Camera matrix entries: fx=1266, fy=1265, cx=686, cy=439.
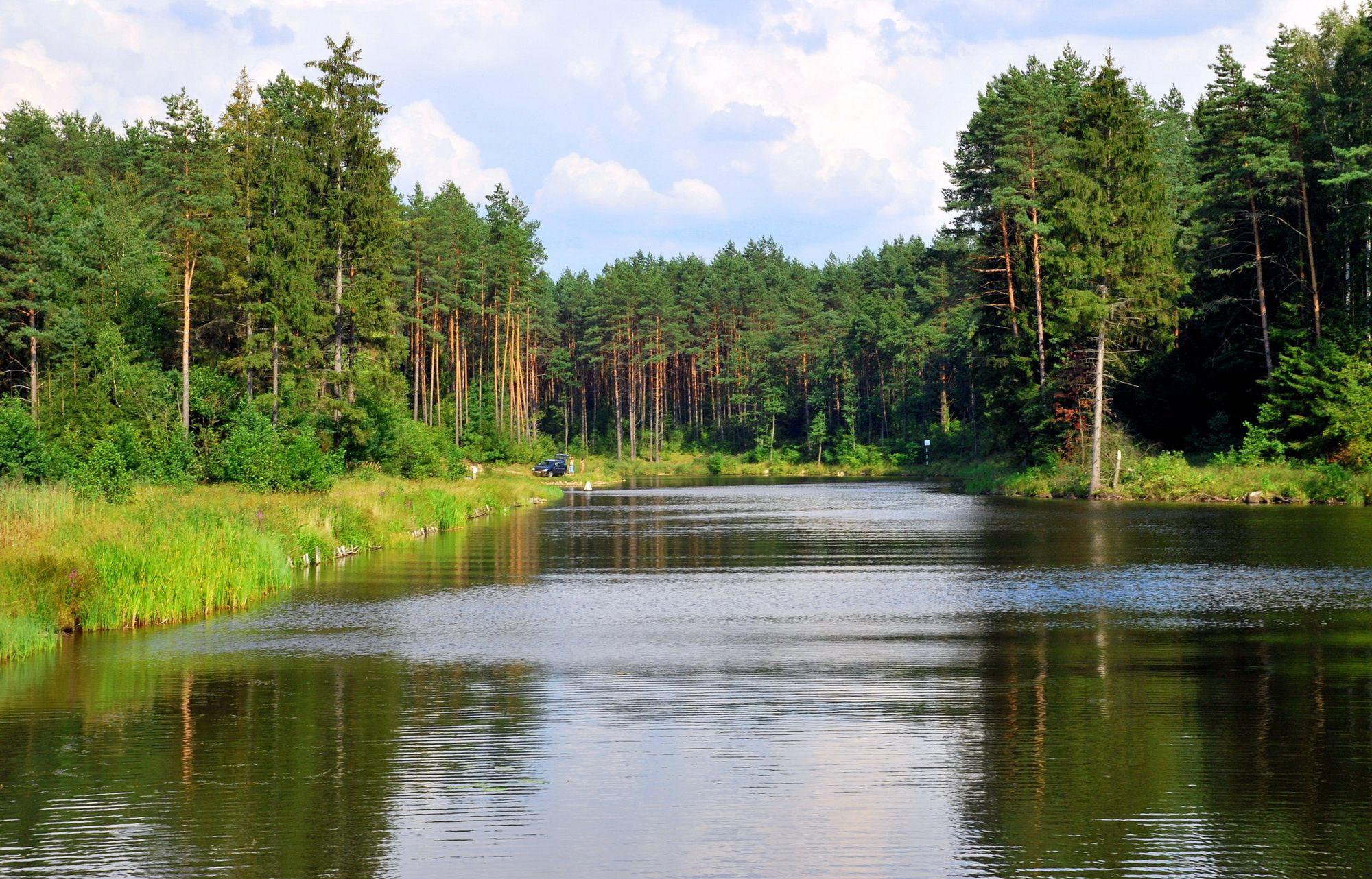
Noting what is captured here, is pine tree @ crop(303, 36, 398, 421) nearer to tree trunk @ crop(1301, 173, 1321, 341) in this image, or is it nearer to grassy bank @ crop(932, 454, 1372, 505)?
grassy bank @ crop(932, 454, 1372, 505)

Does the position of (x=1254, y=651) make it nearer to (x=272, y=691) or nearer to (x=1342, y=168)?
(x=272, y=691)

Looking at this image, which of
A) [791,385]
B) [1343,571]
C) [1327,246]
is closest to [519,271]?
[791,385]

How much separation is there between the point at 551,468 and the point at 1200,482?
5218 centimetres

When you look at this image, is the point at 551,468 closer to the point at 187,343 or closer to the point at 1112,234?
the point at 187,343

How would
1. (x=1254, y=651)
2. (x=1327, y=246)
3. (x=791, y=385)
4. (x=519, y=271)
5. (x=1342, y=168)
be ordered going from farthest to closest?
(x=791, y=385), (x=519, y=271), (x=1327, y=246), (x=1342, y=168), (x=1254, y=651)

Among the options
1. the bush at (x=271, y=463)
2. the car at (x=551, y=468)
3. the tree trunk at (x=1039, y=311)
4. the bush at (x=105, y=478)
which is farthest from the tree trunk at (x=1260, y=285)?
the car at (x=551, y=468)

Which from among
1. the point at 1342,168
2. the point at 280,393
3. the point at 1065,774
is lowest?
the point at 1065,774

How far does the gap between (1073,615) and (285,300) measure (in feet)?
112

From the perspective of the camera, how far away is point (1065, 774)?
36.5ft

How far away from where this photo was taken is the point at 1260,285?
5747 centimetres

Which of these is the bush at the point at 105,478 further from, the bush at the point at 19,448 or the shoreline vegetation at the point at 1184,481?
the shoreline vegetation at the point at 1184,481

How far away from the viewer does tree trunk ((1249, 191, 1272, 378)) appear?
57062mm

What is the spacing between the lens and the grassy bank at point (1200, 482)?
50469 millimetres

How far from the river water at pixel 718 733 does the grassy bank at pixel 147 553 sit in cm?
80
